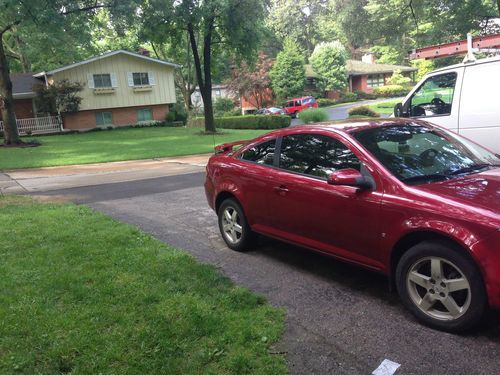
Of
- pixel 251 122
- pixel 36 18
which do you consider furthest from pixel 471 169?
pixel 251 122

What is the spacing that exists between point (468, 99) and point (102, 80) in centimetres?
3215

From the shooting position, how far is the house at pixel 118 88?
34.3 meters

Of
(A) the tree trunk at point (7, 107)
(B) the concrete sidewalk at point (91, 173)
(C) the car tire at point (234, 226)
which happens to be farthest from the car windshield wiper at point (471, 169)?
(A) the tree trunk at point (7, 107)

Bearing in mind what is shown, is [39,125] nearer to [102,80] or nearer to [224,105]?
[102,80]

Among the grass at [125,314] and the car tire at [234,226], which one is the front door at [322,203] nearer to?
the car tire at [234,226]

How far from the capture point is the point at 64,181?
1266cm

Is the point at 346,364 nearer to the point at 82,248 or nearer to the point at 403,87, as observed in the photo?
the point at 82,248

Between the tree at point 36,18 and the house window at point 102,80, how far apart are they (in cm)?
900

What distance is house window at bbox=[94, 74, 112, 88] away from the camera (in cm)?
3497

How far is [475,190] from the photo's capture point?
3.62 metres

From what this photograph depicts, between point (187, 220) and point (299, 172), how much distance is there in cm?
301

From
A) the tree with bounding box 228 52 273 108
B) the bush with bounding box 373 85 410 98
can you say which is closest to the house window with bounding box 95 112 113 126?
the tree with bounding box 228 52 273 108

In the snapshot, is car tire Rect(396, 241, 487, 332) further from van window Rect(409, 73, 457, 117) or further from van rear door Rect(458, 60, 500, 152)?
van window Rect(409, 73, 457, 117)

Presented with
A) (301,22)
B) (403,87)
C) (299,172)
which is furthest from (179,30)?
(301,22)
